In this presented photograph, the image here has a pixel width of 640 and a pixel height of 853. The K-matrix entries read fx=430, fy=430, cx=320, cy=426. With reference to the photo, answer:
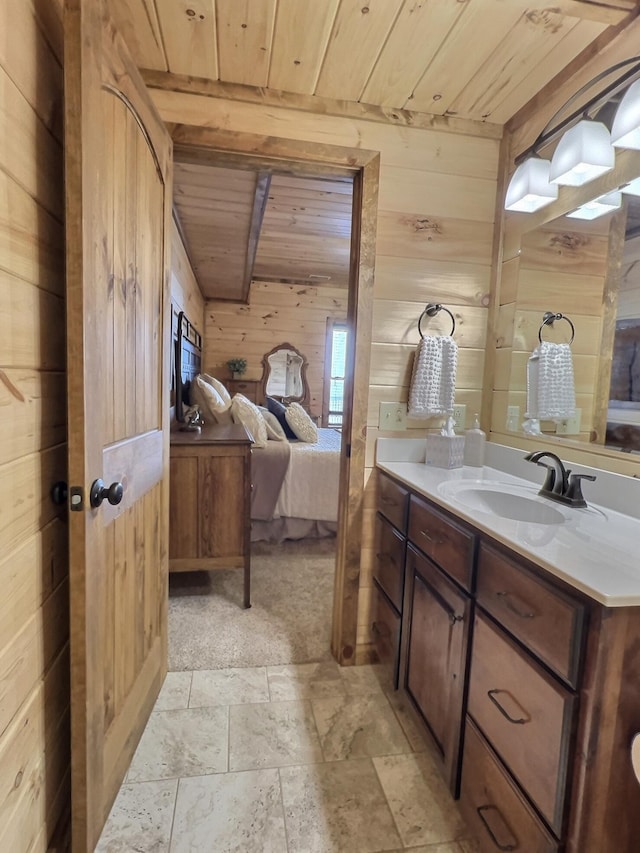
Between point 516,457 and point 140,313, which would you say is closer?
point 140,313

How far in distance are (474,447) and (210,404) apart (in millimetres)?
1964

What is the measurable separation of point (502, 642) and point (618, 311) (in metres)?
1.09

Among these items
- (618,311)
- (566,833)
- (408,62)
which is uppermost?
(408,62)

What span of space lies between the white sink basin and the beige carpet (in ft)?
3.41

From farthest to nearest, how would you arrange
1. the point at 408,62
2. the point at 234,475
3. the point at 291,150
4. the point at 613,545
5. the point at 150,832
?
the point at 234,475
the point at 291,150
the point at 408,62
the point at 150,832
the point at 613,545

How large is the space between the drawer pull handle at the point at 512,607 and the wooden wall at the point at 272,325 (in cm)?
513

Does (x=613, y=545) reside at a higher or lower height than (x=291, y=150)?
lower

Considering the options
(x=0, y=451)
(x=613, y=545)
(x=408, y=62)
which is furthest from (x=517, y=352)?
(x=0, y=451)

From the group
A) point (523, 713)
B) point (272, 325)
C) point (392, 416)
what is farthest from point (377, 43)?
point (272, 325)

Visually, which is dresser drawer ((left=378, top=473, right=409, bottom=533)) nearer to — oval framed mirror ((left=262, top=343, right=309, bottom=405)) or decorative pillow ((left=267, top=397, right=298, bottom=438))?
decorative pillow ((left=267, top=397, right=298, bottom=438))

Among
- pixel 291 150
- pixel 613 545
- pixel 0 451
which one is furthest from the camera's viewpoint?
pixel 291 150

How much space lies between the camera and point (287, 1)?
4.15ft

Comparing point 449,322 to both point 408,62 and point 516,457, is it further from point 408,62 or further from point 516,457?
point 408,62

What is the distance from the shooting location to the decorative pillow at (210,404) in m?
3.13
